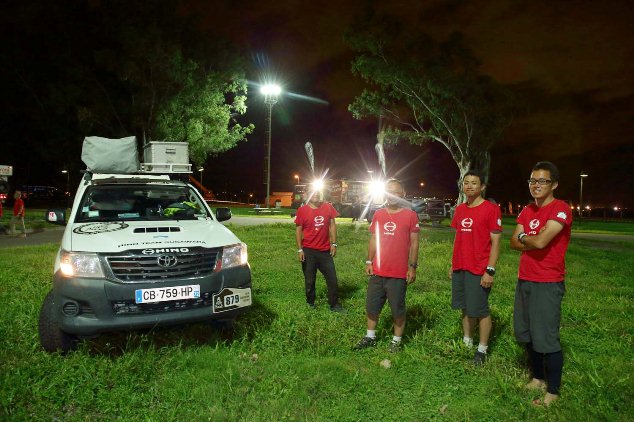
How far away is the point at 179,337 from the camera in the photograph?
5277mm

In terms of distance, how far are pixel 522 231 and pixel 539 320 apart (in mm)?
749

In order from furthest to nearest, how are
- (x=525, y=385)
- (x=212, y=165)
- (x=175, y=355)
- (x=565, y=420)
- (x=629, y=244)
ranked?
(x=212, y=165) → (x=629, y=244) → (x=175, y=355) → (x=525, y=385) → (x=565, y=420)

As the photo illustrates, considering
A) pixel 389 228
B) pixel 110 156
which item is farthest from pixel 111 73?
pixel 389 228

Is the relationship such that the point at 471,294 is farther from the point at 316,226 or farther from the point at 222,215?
the point at 222,215

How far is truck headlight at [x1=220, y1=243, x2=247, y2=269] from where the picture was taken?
4770 mm

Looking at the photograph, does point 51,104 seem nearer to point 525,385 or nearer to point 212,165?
point 525,385

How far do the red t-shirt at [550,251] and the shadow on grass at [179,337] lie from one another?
9.93 feet

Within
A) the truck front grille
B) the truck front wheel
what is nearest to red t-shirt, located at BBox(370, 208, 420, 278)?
the truck front grille

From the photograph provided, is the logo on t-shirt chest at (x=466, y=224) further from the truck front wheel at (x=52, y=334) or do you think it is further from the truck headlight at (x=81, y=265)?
the truck front wheel at (x=52, y=334)

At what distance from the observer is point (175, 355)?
14.9 feet

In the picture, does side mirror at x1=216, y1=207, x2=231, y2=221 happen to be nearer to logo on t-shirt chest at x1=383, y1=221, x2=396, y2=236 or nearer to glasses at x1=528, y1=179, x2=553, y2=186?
logo on t-shirt chest at x1=383, y1=221, x2=396, y2=236

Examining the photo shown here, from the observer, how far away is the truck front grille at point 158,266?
4262mm

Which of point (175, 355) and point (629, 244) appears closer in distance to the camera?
point (175, 355)

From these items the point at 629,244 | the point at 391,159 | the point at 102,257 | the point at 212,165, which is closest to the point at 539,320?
the point at 102,257
